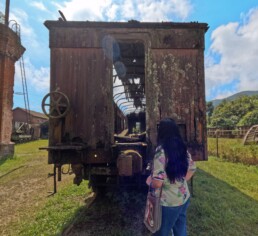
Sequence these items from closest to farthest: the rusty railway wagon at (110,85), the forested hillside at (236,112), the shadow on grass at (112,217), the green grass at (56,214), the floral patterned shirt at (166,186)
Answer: the floral patterned shirt at (166,186) < the shadow on grass at (112,217) < the green grass at (56,214) < the rusty railway wagon at (110,85) < the forested hillside at (236,112)

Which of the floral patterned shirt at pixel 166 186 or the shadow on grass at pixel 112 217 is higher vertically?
the floral patterned shirt at pixel 166 186

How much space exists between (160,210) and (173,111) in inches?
90.5

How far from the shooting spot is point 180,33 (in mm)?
4492

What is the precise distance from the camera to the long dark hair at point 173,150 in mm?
2463

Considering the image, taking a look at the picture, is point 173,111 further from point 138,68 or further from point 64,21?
point 138,68

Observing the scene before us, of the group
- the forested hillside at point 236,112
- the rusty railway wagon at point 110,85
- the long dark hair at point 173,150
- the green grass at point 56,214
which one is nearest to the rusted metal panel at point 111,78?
the rusty railway wagon at point 110,85

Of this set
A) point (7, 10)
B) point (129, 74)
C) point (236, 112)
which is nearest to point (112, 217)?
point (129, 74)

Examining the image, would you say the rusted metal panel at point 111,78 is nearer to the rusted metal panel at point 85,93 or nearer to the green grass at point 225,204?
the rusted metal panel at point 85,93

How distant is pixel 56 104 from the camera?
161 inches

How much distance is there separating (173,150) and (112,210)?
297cm

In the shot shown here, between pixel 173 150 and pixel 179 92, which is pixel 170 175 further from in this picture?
pixel 179 92

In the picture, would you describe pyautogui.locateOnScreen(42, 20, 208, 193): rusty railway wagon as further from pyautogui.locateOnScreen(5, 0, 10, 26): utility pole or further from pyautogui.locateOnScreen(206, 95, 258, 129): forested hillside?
pyautogui.locateOnScreen(206, 95, 258, 129): forested hillside

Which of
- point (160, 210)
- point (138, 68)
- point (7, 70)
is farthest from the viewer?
point (7, 70)

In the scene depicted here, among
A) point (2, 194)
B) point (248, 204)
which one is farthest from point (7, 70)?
point (248, 204)
